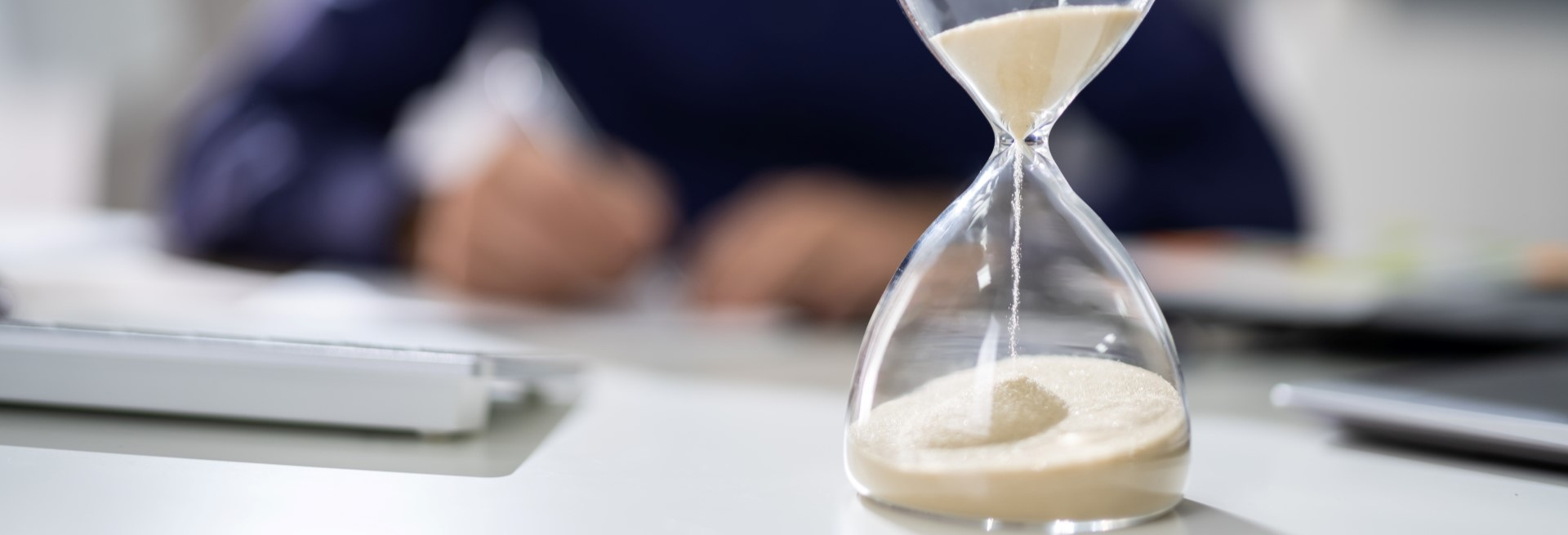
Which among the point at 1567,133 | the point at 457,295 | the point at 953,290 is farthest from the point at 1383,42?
the point at 953,290

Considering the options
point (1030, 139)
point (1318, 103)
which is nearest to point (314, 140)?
point (1030, 139)

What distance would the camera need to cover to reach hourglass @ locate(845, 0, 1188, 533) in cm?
24

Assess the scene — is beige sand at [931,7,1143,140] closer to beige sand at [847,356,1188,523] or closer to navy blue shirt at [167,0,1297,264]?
beige sand at [847,356,1188,523]

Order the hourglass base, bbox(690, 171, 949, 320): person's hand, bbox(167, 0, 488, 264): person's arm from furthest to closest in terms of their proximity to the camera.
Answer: bbox(167, 0, 488, 264): person's arm → bbox(690, 171, 949, 320): person's hand → the hourglass base

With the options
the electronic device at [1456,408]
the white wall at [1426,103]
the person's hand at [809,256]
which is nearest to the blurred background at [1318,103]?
the white wall at [1426,103]

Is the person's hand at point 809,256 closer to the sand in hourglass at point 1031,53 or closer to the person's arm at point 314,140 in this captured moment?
the person's arm at point 314,140

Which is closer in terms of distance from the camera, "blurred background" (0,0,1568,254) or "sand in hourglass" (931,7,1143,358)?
"sand in hourglass" (931,7,1143,358)

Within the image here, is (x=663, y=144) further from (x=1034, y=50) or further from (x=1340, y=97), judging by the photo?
(x=1340, y=97)

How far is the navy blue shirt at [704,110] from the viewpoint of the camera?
39.7 inches

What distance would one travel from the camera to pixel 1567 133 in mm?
2066

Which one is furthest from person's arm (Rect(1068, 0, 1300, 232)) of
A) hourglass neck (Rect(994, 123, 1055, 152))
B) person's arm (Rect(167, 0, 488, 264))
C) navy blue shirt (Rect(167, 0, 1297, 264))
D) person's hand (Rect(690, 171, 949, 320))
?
hourglass neck (Rect(994, 123, 1055, 152))

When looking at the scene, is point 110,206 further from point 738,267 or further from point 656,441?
point 656,441

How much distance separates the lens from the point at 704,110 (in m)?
1.22

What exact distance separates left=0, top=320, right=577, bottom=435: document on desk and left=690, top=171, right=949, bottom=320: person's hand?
41cm
